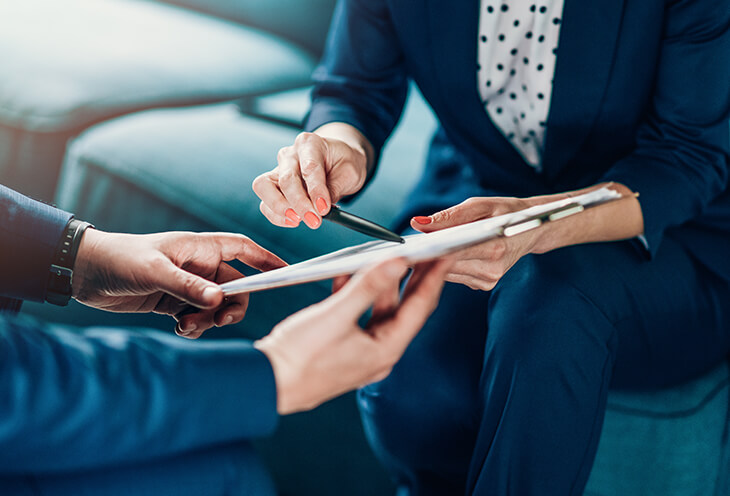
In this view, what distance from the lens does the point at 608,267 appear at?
2.36 ft

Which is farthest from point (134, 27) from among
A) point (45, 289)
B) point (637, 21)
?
point (637, 21)

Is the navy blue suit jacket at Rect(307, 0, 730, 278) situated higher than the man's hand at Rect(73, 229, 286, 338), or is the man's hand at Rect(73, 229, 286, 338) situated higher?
the navy blue suit jacket at Rect(307, 0, 730, 278)

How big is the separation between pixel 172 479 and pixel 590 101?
0.65 metres

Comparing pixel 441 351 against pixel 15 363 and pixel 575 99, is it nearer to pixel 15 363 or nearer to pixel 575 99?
pixel 575 99

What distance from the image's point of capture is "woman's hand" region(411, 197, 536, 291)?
62cm

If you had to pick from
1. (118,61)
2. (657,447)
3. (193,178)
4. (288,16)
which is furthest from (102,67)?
(657,447)

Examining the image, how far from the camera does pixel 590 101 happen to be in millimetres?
797

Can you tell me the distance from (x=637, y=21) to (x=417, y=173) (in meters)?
0.54

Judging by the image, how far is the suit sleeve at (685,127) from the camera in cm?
73

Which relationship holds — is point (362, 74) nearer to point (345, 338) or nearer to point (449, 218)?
point (449, 218)

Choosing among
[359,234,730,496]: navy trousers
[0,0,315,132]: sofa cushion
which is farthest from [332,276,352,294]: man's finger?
[0,0,315,132]: sofa cushion

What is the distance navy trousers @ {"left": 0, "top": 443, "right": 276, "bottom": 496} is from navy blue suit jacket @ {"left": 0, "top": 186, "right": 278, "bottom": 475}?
18mm

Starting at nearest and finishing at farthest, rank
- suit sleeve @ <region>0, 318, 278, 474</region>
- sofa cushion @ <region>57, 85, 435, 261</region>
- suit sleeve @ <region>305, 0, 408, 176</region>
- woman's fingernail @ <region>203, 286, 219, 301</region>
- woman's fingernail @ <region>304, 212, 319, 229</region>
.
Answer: suit sleeve @ <region>0, 318, 278, 474</region> → woman's fingernail @ <region>203, 286, 219, 301</region> → woman's fingernail @ <region>304, 212, 319, 229</region> → suit sleeve @ <region>305, 0, 408, 176</region> → sofa cushion @ <region>57, 85, 435, 261</region>

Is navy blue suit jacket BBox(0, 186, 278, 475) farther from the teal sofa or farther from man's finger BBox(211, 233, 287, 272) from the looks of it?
the teal sofa
